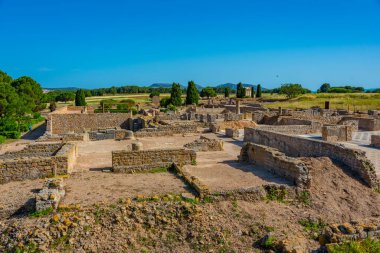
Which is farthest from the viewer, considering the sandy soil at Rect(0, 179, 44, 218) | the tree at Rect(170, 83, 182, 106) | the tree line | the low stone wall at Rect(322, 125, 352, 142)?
the tree at Rect(170, 83, 182, 106)

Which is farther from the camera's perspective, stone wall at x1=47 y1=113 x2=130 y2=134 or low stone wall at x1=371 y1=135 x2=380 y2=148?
stone wall at x1=47 y1=113 x2=130 y2=134

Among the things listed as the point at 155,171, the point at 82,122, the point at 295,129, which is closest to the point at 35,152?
the point at 155,171

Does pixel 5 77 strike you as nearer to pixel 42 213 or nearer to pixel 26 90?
pixel 26 90

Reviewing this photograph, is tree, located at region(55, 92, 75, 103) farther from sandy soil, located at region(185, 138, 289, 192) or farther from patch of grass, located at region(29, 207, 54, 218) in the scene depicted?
patch of grass, located at region(29, 207, 54, 218)

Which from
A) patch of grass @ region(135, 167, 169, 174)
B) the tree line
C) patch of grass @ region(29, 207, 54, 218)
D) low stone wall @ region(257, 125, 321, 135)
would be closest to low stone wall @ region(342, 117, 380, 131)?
low stone wall @ region(257, 125, 321, 135)

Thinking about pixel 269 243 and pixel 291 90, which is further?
pixel 291 90

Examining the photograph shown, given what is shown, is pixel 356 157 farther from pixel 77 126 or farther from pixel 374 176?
pixel 77 126

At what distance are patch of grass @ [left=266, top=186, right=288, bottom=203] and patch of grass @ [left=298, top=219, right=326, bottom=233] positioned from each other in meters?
1.13

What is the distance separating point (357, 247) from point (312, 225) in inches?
117

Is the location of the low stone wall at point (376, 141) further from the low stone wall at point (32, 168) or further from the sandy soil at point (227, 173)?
the low stone wall at point (32, 168)

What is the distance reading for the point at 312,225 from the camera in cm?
947

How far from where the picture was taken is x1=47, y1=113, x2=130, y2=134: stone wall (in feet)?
112

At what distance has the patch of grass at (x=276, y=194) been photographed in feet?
34.7

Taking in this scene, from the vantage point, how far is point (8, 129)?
33.6 metres
